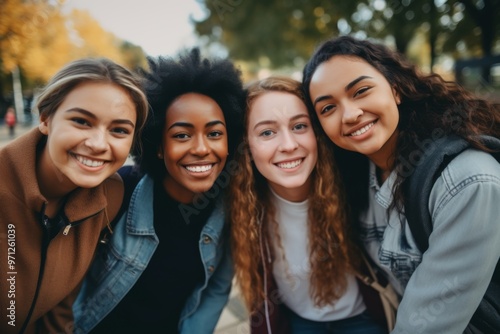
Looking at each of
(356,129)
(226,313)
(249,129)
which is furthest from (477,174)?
(226,313)

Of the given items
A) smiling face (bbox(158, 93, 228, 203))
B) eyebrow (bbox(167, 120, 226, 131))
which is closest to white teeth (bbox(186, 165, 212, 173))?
smiling face (bbox(158, 93, 228, 203))

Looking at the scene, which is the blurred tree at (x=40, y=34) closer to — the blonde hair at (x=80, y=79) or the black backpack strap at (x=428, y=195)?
the blonde hair at (x=80, y=79)

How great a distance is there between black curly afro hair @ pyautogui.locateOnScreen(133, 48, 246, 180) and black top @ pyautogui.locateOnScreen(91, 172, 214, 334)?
0.33 metres

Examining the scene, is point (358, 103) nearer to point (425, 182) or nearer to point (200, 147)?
point (425, 182)

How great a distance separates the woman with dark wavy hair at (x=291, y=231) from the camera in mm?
2201

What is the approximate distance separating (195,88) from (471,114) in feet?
5.94

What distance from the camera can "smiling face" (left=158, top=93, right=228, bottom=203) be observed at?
2039 millimetres

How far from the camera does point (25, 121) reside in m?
17.1

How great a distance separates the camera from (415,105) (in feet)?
6.54

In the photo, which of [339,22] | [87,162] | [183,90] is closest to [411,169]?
[183,90]

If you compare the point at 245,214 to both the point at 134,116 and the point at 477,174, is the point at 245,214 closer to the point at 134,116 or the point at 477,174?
the point at 134,116

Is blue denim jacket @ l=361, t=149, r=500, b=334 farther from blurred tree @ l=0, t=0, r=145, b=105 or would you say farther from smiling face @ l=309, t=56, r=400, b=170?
blurred tree @ l=0, t=0, r=145, b=105

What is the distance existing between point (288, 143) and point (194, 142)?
0.66 meters

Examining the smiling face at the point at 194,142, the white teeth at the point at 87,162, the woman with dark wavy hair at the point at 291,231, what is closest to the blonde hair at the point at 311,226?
the woman with dark wavy hair at the point at 291,231
